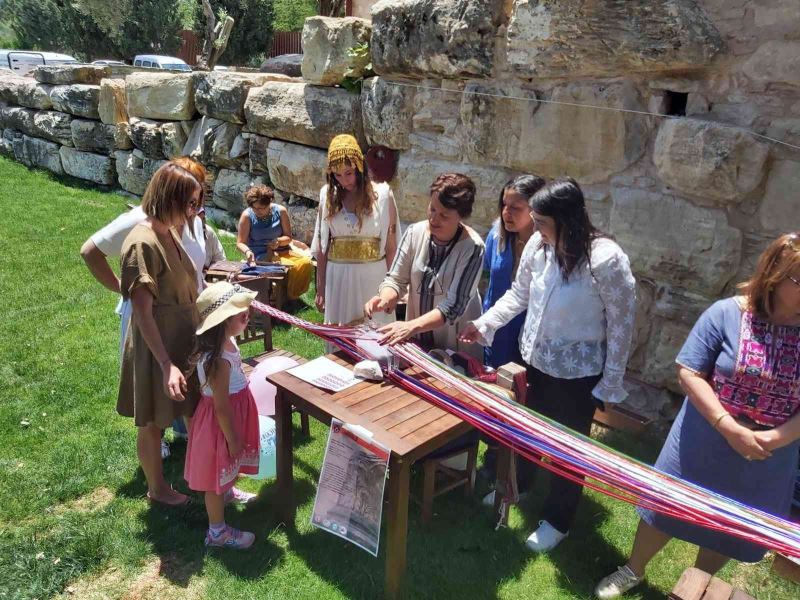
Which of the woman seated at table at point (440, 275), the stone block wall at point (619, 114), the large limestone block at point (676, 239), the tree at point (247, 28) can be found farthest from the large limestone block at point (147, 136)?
the tree at point (247, 28)

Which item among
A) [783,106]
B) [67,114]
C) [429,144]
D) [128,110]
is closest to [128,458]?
[429,144]

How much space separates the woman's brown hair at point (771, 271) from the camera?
198 cm

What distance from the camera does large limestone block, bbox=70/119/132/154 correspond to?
30.3ft

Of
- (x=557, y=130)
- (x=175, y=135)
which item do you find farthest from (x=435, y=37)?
(x=175, y=135)

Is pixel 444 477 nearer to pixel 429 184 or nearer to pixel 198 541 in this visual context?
pixel 198 541

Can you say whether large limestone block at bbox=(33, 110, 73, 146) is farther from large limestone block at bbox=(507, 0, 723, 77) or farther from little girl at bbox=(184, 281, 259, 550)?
little girl at bbox=(184, 281, 259, 550)

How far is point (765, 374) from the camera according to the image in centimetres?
207

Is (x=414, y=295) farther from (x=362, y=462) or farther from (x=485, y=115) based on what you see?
(x=485, y=115)

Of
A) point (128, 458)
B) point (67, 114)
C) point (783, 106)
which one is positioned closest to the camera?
point (783, 106)

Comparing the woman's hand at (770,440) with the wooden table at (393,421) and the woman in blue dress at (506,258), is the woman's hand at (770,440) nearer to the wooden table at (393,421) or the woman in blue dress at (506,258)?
the wooden table at (393,421)

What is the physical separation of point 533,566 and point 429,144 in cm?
320

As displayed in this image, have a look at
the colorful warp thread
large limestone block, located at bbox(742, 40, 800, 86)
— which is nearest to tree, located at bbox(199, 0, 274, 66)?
large limestone block, located at bbox(742, 40, 800, 86)

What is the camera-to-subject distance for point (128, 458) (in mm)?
3453

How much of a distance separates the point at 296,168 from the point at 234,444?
3968 millimetres
